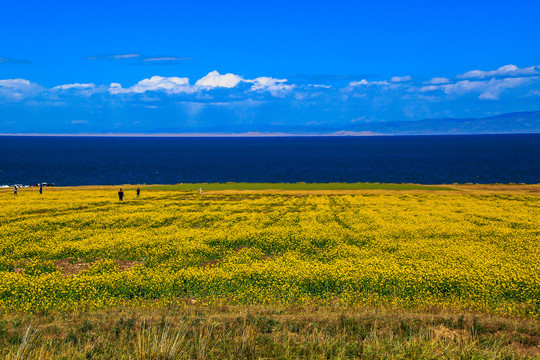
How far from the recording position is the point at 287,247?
1194 inches

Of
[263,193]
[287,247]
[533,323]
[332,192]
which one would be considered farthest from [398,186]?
[533,323]

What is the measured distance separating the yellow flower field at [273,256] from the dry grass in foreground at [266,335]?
315 centimetres

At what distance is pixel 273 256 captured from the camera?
94.5ft

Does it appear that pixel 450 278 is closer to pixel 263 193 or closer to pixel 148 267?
pixel 148 267

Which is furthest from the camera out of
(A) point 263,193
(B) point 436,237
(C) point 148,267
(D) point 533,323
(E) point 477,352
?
(A) point 263,193

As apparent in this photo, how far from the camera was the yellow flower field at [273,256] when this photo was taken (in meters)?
20.1

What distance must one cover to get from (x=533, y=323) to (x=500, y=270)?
7.83m

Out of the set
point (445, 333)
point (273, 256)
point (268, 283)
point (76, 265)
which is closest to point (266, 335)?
point (445, 333)

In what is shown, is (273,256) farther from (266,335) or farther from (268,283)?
(266,335)

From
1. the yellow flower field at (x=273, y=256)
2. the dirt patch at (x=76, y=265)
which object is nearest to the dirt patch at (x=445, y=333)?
the yellow flower field at (x=273, y=256)

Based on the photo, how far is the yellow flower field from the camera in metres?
20.1

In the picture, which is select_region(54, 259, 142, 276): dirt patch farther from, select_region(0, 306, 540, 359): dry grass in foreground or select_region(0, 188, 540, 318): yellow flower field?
select_region(0, 306, 540, 359): dry grass in foreground

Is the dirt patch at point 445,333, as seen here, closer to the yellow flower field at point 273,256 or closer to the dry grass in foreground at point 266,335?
the dry grass in foreground at point 266,335

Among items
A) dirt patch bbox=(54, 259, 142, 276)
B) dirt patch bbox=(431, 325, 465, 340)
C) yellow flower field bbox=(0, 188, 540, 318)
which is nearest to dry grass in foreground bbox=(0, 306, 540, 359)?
dirt patch bbox=(431, 325, 465, 340)
